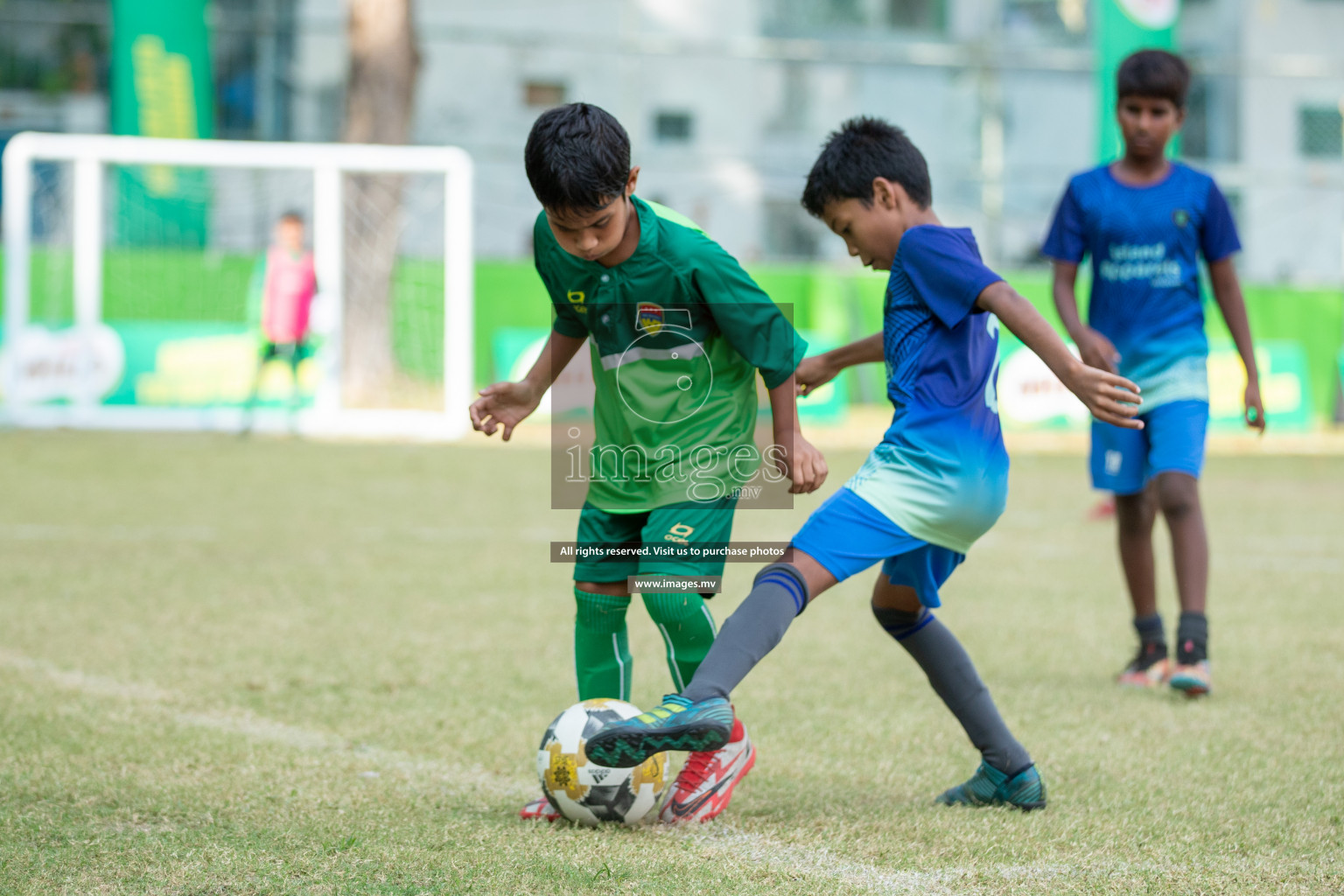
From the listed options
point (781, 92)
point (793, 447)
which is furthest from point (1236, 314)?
point (781, 92)

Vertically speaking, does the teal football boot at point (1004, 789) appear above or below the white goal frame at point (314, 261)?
below

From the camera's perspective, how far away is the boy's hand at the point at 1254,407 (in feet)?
14.8

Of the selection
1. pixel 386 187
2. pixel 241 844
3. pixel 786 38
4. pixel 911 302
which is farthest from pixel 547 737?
pixel 786 38

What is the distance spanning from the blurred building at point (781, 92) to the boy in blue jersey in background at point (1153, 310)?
49.1 feet

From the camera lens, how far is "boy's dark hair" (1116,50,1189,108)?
174 inches

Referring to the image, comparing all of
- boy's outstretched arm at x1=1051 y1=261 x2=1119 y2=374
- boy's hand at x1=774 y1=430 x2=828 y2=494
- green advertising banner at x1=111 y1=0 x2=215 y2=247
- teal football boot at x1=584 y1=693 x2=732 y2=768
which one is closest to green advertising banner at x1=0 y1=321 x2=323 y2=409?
green advertising banner at x1=111 y1=0 x2=215 y2=247

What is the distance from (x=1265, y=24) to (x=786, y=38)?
7830 millimetres

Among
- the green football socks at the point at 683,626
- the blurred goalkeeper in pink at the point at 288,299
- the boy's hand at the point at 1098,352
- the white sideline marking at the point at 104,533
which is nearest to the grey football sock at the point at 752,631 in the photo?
the green football socks at the point at 683,626

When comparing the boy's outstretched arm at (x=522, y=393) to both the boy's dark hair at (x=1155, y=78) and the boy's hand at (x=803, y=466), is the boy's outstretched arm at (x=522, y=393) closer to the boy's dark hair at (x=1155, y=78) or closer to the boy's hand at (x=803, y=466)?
the boy's hand at (x=803, y=466)

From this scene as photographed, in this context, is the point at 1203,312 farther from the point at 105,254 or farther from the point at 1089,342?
the point at 105,254

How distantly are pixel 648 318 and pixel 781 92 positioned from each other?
19.2 metres

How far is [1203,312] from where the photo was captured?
4645 mm

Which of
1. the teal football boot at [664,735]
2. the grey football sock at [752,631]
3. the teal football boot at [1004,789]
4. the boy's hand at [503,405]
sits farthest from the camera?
the boy's hand at [503,405]

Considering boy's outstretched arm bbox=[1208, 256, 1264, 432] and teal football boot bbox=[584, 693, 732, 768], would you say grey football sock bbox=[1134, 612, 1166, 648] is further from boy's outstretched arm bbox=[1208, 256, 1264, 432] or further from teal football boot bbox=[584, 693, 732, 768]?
teal football boot bbox=[584, 693, 732, 768]
